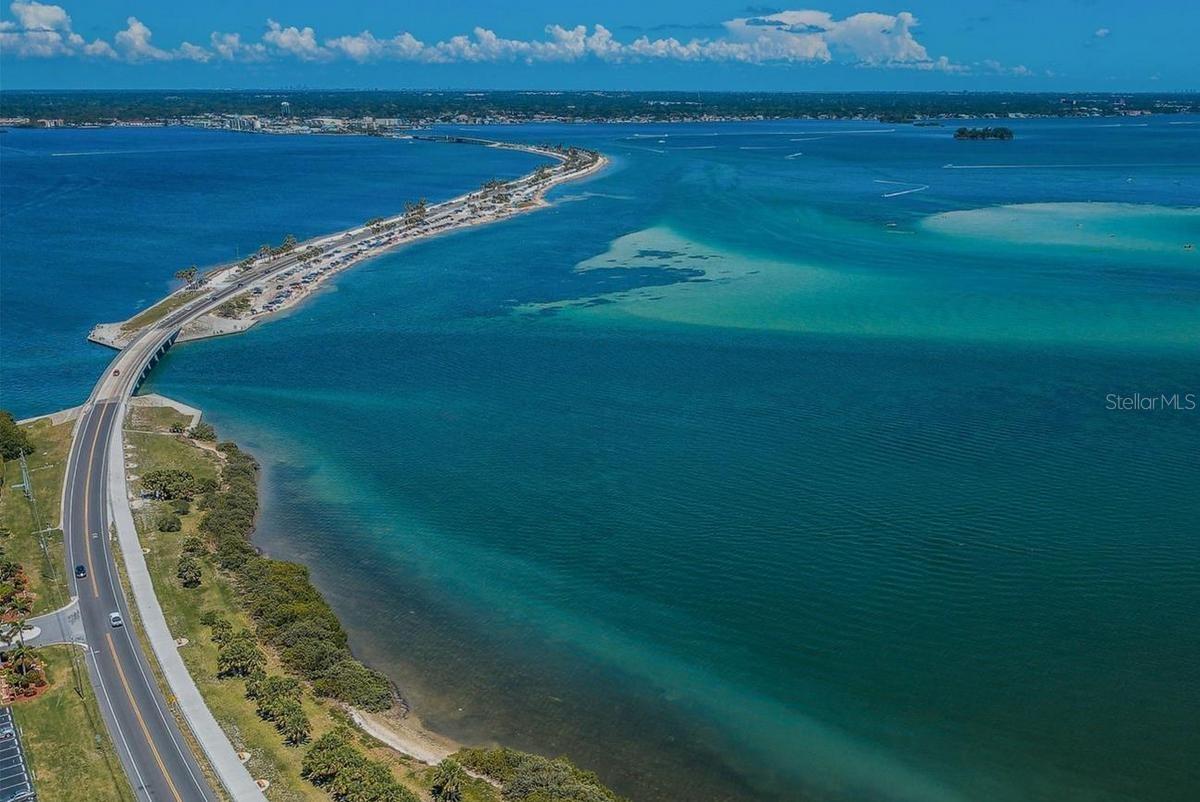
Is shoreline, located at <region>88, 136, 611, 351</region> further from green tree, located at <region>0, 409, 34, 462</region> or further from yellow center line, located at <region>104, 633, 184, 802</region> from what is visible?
yellow center line, located at <region>104, 633, 184, 802</region>

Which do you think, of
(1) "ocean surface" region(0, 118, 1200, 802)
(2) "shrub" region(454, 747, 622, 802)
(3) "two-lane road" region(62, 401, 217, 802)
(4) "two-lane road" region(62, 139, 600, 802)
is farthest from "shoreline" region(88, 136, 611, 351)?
(2) "shrub" region(454, 747, 622, 802)

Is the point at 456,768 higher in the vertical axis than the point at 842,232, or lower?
lower

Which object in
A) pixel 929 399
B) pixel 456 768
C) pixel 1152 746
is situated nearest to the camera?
pixel 456 768

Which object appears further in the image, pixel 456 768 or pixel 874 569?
pixel 874 569

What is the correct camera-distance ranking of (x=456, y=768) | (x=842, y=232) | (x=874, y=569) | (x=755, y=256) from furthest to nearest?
(x=842, y=232), (x=755, y=256), (x=874, y=569), (x=456, y=768)

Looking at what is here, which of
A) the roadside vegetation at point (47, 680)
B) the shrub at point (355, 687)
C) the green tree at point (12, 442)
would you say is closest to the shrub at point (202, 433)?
the green tree at point (12, 442)

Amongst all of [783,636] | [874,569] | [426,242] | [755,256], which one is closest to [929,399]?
[874,569]

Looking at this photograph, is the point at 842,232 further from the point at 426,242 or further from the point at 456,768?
the point at 456,768
